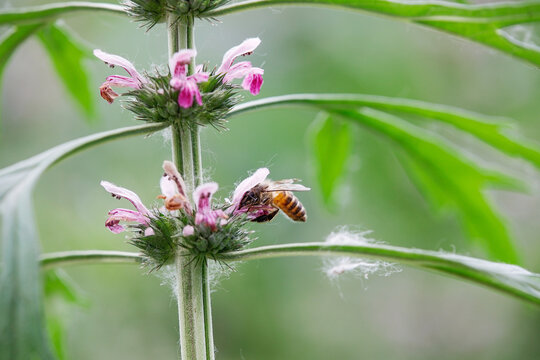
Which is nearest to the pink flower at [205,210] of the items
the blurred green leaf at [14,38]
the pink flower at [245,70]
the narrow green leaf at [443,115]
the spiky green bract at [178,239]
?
the spiky green bract at [178,239]

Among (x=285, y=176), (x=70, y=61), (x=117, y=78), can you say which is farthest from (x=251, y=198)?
(x=285, y=176)

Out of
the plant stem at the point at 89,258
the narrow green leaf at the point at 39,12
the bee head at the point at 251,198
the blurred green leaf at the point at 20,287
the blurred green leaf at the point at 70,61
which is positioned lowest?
the blurred green leaf at the point at 20,287

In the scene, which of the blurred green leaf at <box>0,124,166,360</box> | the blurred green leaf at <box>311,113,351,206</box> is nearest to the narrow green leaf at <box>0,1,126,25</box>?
the blurred green leaf at <box>0,124,166,360</box>

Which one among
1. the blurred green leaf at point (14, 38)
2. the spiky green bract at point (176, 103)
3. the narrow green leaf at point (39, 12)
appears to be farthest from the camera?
the blurred green leaf at point (14, 38)

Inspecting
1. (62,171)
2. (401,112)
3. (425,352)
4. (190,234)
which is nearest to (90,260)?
(190,234)

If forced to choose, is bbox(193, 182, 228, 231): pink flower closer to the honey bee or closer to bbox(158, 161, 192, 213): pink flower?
bbox(158, 161, 192, 213): pink flower

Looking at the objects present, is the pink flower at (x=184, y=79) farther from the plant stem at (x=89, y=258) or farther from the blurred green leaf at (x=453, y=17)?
the plant stem at (x=89, y=258)

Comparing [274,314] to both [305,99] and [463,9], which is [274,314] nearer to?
[305,99]
